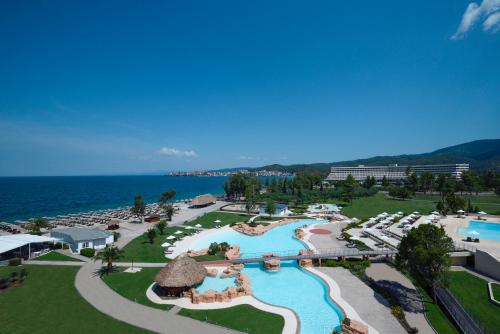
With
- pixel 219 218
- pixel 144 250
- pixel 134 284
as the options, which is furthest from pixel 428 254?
pixel 219 218

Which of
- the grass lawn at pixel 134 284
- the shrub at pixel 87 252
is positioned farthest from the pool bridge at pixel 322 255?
the shrub at pixel 87 252

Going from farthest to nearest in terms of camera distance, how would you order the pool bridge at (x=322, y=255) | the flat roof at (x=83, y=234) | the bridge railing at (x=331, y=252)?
1. the flat roof at (x=83, y=234)
2. the bridge railing at (x=331, y=252)
3. the pool bridge at (x=322, y=255)

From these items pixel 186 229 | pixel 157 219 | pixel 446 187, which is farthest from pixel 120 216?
pixel 446 187

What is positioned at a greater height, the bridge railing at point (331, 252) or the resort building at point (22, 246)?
the resort building at point (22, 246)

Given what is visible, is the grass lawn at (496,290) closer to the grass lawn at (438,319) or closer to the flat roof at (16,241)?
the grass lawn at (438,319)

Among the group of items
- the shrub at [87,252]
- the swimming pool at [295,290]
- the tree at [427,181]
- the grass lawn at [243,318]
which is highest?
the tree at [427,181]

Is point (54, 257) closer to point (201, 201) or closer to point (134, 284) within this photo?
point (134, 284)

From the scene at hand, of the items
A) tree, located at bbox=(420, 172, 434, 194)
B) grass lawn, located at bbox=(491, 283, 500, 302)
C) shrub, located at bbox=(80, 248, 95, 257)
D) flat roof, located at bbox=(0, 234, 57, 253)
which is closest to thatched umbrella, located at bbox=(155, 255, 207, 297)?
shrub, located at bbox=(80, 248, 95, 257)

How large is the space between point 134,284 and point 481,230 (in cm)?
4983

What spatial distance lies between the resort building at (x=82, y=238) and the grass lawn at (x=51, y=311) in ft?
25.5

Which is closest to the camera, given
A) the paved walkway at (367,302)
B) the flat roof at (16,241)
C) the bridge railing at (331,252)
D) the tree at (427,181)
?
the paved walkway at (367,302)

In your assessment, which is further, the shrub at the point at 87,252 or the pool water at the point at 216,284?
the shrub at the point at 87,252

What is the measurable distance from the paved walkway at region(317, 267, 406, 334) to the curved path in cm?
921

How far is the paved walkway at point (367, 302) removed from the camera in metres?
16.2
